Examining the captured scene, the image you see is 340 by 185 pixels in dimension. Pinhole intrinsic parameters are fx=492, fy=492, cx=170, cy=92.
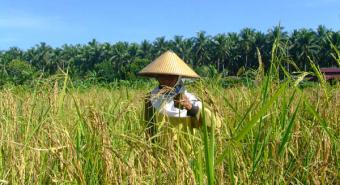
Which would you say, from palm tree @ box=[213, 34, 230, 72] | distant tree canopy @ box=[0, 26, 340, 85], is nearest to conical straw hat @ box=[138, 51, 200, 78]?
distant tree canopy @ box=[0, 26, 340, 85]

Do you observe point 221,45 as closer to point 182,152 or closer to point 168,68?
point 168,68

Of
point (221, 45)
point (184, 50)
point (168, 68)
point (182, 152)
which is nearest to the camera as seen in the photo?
point (182, 152)

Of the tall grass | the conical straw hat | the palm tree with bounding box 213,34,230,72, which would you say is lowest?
the tall grass

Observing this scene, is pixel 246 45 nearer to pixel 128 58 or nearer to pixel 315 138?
pixel 128 58

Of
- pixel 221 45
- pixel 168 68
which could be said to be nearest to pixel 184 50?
pixel 221 45

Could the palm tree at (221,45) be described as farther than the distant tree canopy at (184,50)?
Yes

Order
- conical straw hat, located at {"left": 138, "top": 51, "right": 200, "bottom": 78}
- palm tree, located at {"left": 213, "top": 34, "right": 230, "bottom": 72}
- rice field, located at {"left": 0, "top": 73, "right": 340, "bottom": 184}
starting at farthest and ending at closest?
palm tree, located at {"left": 213, "top": 34, "right": 230, "bottom": 72} → conical straw hat, located at {"left": 138, "top": 51, "right": 200, "bottom": 78} → rice field, located at {"left": 0, "top": 73, "right": 340, "bottom": 184}

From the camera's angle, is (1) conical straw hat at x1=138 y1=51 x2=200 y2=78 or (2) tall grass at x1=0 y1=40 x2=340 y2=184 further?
(1) conical straw hat at x1=138 y1=51 x2=200 y2=78

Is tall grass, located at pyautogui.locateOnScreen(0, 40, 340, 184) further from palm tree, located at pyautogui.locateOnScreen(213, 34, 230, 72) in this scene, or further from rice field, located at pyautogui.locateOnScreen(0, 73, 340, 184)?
palm tree, located at pyautogui.locateOnScreen(213, 34, 230, 72)

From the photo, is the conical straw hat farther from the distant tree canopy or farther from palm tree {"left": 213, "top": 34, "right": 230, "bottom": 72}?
palm tree {"left": 213, "top": 34, "right": 230, "bottom": 72}

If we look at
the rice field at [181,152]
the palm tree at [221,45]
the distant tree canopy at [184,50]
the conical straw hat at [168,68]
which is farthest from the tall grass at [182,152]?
the palm tree at [221,45]

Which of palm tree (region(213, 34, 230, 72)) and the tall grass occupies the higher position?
palm tree (region(213, 34, 230, 72))

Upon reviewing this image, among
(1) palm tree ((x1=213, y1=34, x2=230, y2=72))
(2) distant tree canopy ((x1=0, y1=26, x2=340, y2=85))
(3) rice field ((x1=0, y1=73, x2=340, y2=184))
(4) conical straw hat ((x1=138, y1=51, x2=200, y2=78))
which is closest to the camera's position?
(3) rice field ((x1=0, y1=73, x2=340, y2=184))

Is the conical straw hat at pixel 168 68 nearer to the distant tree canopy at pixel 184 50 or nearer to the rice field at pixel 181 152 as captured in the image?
the rice field at pixel 181 152
